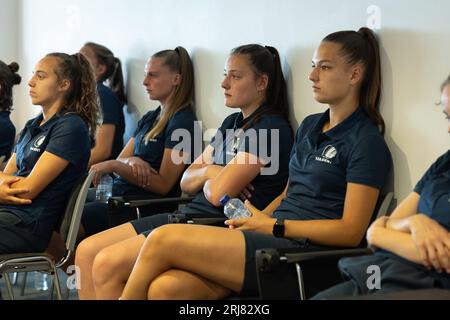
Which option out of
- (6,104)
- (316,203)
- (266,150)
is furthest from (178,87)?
(316,203)

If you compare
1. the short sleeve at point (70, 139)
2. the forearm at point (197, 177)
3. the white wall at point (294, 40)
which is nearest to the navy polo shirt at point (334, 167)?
the white wall at point (294, 40)

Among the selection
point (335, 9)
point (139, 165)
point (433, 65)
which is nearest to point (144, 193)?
point (139, 165)

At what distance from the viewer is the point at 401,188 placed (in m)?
2.47

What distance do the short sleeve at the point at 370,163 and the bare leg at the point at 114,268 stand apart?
82cm

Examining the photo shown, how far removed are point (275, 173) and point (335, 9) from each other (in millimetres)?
697

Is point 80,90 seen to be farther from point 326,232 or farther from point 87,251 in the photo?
point 326,232

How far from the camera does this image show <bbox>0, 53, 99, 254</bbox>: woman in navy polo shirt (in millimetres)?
2949

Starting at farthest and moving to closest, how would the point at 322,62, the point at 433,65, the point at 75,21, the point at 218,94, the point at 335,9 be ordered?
the point at 75,21 → the point at 218,94 → the point at 335,9 → the point at 322,62 → the point at 433,65

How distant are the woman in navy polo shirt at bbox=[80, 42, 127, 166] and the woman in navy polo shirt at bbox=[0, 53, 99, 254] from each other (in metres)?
0.90

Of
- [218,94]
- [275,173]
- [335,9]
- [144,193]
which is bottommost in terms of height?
[144,193]

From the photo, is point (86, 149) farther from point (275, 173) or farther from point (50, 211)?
point (275, 173)

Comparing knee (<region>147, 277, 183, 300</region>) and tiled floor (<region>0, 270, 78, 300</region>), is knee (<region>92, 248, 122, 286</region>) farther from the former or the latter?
tiled floor (<region>0, 270, 78, 300</region>)

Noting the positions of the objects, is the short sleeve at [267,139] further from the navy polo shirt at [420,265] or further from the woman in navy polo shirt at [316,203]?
the navy polo shirt at [420,265]

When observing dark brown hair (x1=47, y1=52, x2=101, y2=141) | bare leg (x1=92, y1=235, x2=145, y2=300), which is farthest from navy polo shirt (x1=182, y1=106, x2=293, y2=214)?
dark brown hair (x1=47, y1=52, x2=101, y2=141)
